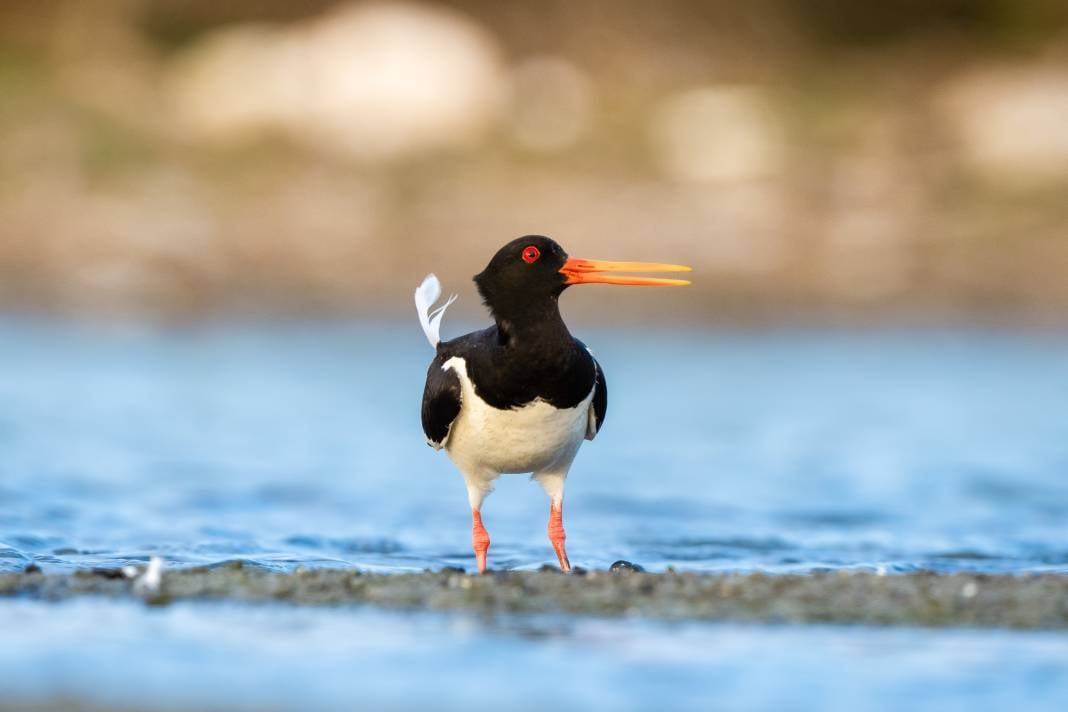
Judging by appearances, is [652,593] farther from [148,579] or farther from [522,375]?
[148,579]

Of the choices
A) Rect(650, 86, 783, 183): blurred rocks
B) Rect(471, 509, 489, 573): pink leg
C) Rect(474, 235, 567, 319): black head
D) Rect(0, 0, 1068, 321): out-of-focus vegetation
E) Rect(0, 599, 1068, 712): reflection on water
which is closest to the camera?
Rect(0, 599, 1068, 712): reflection on water

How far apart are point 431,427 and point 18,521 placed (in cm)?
349

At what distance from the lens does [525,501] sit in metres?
12.5

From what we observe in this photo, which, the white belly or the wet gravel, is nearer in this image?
the wet gravel

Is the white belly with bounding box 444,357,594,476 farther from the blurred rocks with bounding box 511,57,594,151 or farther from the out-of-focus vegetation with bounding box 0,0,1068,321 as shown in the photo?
the blurred rocks with bounding box 511,57,594,151

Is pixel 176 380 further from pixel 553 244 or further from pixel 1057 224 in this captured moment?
pixel 1057 224

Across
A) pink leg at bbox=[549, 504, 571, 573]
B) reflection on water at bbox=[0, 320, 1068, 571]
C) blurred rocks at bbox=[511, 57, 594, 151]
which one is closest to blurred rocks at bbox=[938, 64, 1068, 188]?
reflection on water at bbox=[0, 320, 1068, 571]

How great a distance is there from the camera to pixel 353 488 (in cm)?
1302

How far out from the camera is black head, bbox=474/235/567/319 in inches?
308

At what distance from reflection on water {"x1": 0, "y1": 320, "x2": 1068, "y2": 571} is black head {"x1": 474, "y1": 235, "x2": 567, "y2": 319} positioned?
1.91m

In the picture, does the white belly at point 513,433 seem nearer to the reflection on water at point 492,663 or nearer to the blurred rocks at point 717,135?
the reflection on water at point 492,663

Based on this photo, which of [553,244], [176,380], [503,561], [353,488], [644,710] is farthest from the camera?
[176,380]

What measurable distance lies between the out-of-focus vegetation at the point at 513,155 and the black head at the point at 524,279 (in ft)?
67.5

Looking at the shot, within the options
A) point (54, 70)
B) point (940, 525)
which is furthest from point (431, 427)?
point (54, 70)
